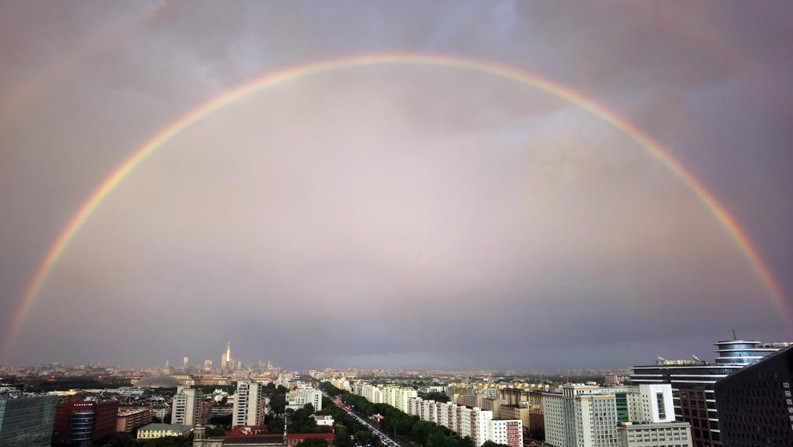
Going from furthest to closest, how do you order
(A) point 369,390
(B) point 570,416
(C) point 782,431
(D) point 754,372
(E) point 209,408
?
(A) point 369,390 → (E) point 209,408 → (B) point 570,416 → (D) point 754,372 → (C) point 782,431

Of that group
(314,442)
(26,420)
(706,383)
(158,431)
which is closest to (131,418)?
(158,431)

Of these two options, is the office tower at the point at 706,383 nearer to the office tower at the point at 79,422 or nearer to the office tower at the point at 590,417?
the office tower at the point at 590,417

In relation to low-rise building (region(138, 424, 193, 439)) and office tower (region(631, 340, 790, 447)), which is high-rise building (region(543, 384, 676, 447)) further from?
low-rise building (region(138, 424, 193, 439))

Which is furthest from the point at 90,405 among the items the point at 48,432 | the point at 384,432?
the point at 384,432

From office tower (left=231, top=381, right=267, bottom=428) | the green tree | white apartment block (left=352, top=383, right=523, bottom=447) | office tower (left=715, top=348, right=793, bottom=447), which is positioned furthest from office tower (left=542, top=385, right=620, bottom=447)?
office tower (left=231, top=381, right=267, bottom=428)

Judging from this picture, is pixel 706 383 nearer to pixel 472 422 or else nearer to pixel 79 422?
pixel 472 422

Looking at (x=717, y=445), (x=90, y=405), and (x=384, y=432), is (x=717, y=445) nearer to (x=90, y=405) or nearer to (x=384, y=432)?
(x=384, y=432)

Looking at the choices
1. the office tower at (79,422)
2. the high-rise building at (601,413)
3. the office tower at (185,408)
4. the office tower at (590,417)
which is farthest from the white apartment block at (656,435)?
the office tower at (79,422)
